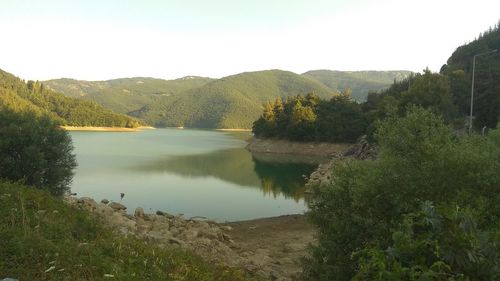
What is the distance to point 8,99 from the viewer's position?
143m

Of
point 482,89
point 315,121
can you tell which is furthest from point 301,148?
point 482,89

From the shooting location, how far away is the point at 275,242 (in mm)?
20609

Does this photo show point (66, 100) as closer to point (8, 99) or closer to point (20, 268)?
point (8, 99)

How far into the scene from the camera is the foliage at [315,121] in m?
78.6

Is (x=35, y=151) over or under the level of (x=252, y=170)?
over

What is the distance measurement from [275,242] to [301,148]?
58978mm

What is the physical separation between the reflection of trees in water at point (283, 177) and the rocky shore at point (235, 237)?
11.0m

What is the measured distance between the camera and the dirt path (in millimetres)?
15407

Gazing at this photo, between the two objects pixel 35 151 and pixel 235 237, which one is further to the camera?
pixel 235 237

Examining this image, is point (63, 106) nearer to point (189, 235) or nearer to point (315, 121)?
point (315, 121)

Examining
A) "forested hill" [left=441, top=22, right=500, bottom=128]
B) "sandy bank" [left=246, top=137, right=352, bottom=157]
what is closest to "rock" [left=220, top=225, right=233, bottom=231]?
"forested hill" [left=441, top=22, right=500, bottom=128]

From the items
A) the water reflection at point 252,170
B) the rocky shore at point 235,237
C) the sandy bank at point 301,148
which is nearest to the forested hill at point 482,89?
the sandy bank at point 301,148

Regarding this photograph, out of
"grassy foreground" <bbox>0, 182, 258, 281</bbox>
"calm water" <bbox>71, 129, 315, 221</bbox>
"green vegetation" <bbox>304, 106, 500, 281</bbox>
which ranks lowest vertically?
"calm water" <bbox>71, 129, 315, 221</bbox>

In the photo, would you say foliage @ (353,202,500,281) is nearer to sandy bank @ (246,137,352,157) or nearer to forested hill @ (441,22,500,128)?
forested hill @ (441,22,500,128)
